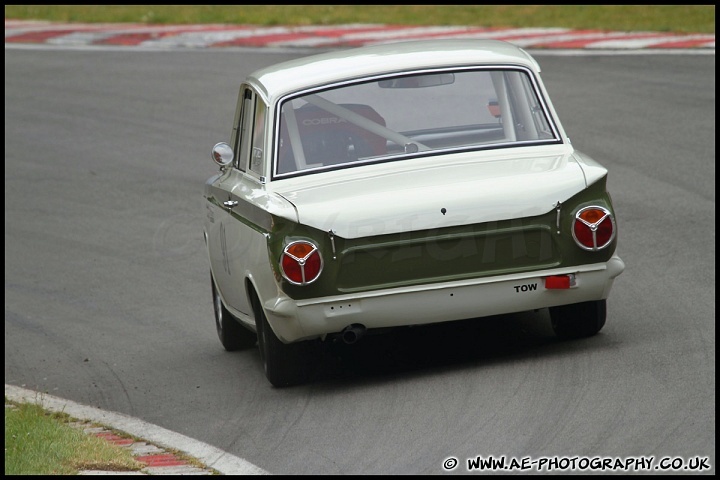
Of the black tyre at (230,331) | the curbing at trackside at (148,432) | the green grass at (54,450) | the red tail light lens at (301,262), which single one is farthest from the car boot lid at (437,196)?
the black tyre at (230,331)

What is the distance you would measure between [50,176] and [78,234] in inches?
99.6

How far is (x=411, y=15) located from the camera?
2364cm

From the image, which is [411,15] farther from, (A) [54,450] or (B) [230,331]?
(A) [54,450]

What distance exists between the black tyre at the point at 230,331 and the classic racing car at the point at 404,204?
65 centimetres

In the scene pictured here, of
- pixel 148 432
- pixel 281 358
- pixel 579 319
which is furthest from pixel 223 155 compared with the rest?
pixel 579 319

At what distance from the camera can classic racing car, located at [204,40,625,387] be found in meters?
6.42

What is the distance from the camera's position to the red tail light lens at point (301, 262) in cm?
639

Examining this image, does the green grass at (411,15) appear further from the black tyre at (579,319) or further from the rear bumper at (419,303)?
the rear bumper at (419,303)

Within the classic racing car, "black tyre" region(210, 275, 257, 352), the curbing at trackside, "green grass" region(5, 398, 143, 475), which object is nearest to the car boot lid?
the classic racing car

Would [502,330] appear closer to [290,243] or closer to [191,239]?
[290,243]

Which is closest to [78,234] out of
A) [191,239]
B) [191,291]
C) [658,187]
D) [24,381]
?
[191,239]

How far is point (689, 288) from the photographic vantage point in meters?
8.44

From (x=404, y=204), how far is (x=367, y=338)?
1.90m

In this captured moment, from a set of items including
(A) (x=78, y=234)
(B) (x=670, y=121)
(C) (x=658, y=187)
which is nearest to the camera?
(C) (x=658, y=187)
